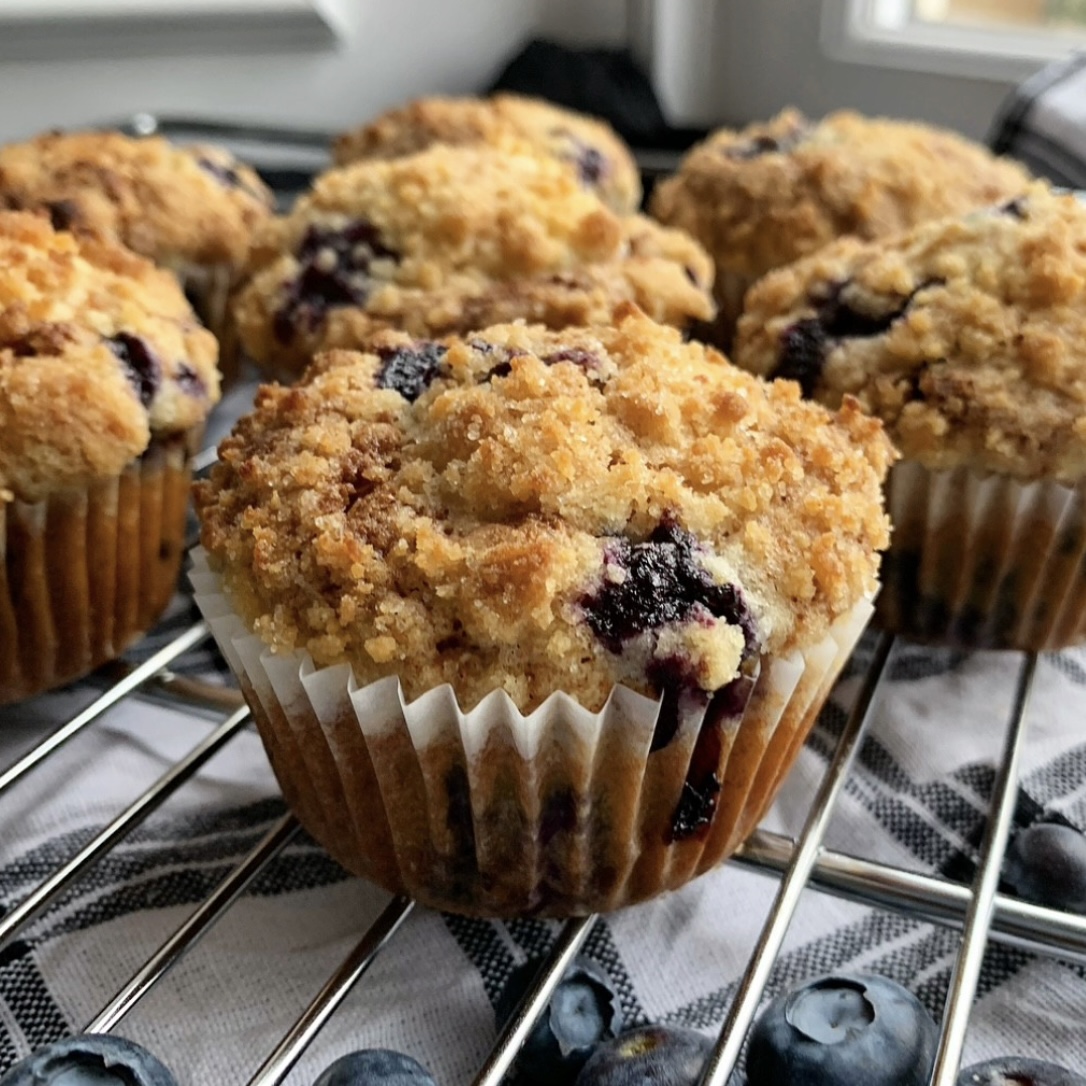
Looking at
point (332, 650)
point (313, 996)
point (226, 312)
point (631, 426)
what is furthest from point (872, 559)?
point (226, 312)

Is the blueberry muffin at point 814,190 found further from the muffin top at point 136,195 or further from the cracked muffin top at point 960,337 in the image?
the muffin top at point 136,195

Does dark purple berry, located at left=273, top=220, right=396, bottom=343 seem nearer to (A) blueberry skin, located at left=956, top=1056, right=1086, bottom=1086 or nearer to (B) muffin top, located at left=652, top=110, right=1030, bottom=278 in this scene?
(B) muffin top, located at left=652, top=110, right=1030, bottom=278

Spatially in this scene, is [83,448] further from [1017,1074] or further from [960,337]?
[1017,1074]

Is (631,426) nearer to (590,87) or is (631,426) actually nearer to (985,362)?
(985,362)

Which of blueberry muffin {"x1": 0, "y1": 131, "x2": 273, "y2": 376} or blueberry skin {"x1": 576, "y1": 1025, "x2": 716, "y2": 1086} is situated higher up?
blueberry muffin {"x1": 0, "y1": 131, "x2": 273, "y2": 376}

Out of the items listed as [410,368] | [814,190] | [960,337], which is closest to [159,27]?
[814,190]

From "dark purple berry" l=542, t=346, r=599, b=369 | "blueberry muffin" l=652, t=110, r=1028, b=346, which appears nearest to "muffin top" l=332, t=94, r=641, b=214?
"blueberry muffin" l=652, t=110, r=1028, b=346
